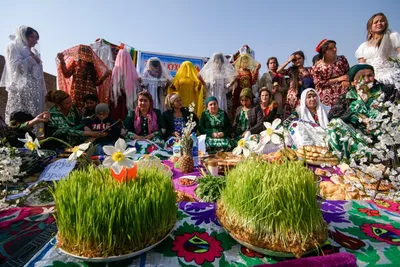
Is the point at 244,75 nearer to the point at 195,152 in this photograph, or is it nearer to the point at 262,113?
the point at 262,113

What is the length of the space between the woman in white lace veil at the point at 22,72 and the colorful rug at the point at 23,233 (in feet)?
10.7

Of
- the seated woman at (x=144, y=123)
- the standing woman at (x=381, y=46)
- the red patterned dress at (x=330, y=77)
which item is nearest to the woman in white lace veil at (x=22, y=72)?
the seated woman at (x=144, y=123)

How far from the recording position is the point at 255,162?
34.8 inches

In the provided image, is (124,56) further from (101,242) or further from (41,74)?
(101,242)

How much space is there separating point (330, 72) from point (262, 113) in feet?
4.21

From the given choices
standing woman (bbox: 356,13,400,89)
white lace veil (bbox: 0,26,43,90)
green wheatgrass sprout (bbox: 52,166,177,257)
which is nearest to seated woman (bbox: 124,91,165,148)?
white lace veil (bbox: 0,26,43,90)

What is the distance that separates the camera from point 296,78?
152 inches

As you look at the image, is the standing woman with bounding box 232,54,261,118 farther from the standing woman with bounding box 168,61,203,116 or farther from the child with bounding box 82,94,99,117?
the child with bounding box 82,94,99,117

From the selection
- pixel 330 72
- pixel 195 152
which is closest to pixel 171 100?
pixel 195 152

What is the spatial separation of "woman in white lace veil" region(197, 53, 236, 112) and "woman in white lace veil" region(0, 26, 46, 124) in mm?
3072

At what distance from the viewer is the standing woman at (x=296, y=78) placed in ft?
12.1

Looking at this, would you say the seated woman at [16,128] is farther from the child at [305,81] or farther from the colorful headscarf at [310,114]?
the child at [305,81]

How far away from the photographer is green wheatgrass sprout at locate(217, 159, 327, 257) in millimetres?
620

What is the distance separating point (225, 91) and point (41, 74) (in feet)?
11.7
